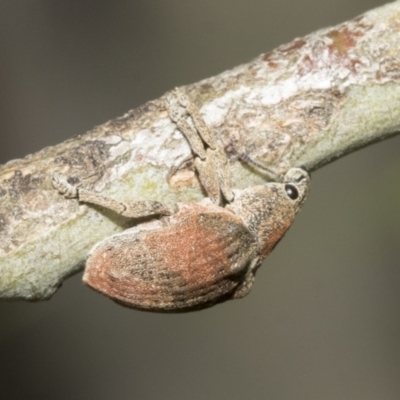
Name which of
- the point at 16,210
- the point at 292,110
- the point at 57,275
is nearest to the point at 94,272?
the point at 57,275

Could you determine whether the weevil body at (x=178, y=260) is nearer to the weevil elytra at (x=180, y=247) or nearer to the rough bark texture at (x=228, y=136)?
the weevil elytra at (x=180, y=247)

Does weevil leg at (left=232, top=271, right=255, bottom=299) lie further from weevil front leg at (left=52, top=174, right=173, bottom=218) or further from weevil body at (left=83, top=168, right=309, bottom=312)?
weevil front leg at (left=52, top=174, right=173, bottom=218)

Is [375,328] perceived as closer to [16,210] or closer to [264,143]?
[264,143]

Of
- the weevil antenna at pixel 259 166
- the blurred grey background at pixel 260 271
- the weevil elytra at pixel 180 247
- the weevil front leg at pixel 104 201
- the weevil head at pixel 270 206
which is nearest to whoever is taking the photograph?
the weevil front leg at pixel 104 201

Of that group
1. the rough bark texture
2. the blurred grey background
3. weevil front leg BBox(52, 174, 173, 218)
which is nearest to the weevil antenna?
the rough bark texture

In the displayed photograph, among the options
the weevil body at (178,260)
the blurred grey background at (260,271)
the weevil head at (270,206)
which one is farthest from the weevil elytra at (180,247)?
the blurred grey background at (260,271)

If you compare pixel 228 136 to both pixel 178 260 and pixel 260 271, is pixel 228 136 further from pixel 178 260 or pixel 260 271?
pixel 260 271

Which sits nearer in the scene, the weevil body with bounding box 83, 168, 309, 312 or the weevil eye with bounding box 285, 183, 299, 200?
the weevil body with bounding box 83, 168, 309, 312
